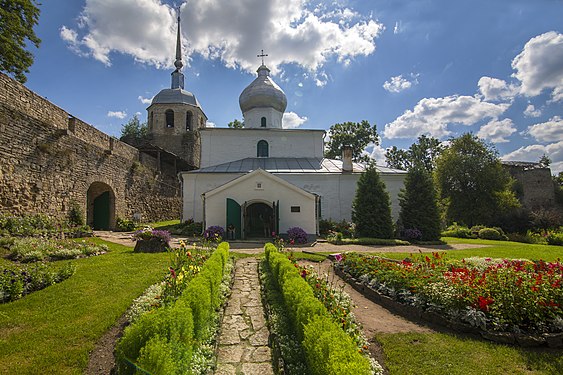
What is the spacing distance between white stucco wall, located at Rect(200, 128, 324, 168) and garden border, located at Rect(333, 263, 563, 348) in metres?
19.0

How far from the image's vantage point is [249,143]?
24391mm

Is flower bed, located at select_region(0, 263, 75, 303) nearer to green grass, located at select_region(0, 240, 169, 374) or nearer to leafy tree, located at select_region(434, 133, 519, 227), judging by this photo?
green grass, located at select_region(0, 240, 169, 374)

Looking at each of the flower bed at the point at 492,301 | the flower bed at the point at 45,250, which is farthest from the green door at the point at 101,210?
the flower bed at the point at 492,301

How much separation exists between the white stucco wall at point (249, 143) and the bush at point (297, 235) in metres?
10.5

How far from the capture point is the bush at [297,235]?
49.5ft

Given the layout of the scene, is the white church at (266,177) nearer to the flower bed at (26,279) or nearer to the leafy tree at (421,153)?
the flower bed at (26,279)

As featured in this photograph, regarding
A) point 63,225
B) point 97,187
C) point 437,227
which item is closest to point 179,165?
point 97,187

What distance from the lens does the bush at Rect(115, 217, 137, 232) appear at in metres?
17.7

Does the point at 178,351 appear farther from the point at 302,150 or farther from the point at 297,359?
the point at 302,150

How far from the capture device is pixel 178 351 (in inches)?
111

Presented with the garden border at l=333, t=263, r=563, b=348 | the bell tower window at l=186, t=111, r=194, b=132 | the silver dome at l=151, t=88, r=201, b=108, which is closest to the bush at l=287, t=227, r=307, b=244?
the garden border at l=333, t=263, r=563, b=348

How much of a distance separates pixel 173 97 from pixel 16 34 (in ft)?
59.0

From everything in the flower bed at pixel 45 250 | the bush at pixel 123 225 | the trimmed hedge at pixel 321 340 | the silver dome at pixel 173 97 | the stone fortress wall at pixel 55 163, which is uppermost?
the silver dome at pixel 173 97

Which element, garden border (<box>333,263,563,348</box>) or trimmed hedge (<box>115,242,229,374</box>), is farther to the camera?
garden border (<box>333,263,563,348</box>)
